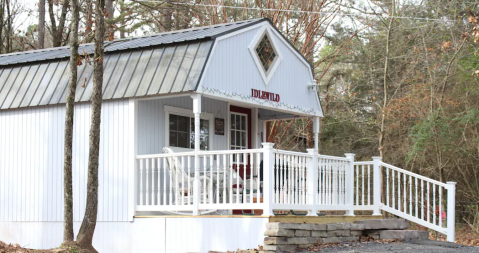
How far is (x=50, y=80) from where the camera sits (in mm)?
11211

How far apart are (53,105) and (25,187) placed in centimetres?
162

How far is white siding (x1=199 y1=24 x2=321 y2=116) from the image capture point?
32.6 ft

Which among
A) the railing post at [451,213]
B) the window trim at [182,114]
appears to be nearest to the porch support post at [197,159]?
the window trim at [182,114]

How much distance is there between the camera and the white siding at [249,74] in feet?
32.6

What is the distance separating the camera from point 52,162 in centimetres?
1100

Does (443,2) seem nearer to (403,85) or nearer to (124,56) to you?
(403,85)

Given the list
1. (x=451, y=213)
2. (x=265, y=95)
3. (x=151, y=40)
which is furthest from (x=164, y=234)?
(x=451, y=213)

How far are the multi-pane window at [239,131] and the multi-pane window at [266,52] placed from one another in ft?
6.06

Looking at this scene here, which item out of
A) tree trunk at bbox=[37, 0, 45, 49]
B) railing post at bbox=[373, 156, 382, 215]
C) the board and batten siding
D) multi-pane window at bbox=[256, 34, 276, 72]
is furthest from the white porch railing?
tree trunk at bbox=[37, 0, 45, 49]

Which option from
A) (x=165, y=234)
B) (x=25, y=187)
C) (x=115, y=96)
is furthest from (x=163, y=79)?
(x=25, y=187)

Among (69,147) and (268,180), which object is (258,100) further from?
(69,147)

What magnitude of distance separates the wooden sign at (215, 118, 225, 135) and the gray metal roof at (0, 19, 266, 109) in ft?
6.20

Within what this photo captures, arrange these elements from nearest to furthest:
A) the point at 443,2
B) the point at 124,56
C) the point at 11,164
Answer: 1. the point at 124,56
2. the point at 11,164
3. the point at 443,2

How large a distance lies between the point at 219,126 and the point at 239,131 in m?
0.79
